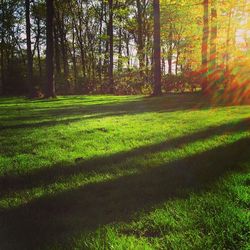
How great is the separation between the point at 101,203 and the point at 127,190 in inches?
18.7

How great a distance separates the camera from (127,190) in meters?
4.24

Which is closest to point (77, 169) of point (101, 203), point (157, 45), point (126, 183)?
point (126, 183)

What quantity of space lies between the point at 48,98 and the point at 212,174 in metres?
20.0

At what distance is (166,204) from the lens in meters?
3.68

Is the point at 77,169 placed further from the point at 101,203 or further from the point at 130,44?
the point at 130,44

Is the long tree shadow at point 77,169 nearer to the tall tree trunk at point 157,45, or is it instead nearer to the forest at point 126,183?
the forest at point 126,183

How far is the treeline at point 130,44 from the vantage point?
22.4 meters

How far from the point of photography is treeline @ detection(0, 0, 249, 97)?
22430mm

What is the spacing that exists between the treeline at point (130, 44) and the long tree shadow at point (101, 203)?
53.7 feet

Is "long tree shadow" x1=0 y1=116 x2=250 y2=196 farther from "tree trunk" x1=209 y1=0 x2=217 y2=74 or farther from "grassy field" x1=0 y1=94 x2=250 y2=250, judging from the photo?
"tree trunk" x1=209 y1=0 x2=217 y2=74

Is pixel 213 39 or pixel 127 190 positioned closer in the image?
pixel 127 190

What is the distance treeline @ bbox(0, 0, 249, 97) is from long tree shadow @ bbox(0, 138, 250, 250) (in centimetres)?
1636

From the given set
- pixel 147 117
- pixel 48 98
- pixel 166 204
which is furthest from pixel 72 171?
pixel 48 98

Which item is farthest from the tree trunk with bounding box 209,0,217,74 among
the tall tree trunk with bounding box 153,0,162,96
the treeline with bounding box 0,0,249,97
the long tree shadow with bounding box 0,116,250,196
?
the long tree shadow with bounding box 0,116,250,196
